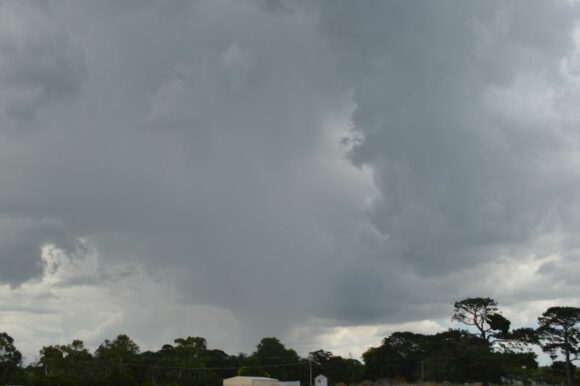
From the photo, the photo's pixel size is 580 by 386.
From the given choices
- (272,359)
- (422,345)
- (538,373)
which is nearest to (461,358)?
(538,373)

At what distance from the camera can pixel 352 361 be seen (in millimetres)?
180125

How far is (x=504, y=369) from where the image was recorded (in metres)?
110

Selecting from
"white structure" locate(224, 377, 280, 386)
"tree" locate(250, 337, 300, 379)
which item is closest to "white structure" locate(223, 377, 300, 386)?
"white structure" locate(224, 377, 280, 386)

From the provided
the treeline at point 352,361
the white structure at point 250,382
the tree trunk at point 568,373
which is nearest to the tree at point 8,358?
the treeline at point 352,361

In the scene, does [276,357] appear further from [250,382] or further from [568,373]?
[568,373]

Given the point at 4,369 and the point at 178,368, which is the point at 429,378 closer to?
the point at 178,368

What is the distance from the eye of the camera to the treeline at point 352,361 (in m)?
112


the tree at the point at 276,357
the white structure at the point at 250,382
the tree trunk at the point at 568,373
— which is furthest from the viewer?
the tree at the point at 276,357

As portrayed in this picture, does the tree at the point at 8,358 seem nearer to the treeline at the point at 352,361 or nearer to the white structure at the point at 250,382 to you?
the treeline at the point at 352,361

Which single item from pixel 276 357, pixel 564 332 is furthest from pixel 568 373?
pixel 276 357

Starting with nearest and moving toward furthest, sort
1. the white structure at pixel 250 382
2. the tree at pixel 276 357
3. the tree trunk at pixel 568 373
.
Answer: the tree trunk at pixel 568 373 < the white structure at pixel 250 382 < the tree at pixel 276 357

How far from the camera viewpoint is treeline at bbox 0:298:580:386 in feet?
369

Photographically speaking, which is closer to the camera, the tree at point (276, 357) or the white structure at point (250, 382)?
the white structure at point (250, 382)

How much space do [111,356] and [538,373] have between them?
3591 inches
